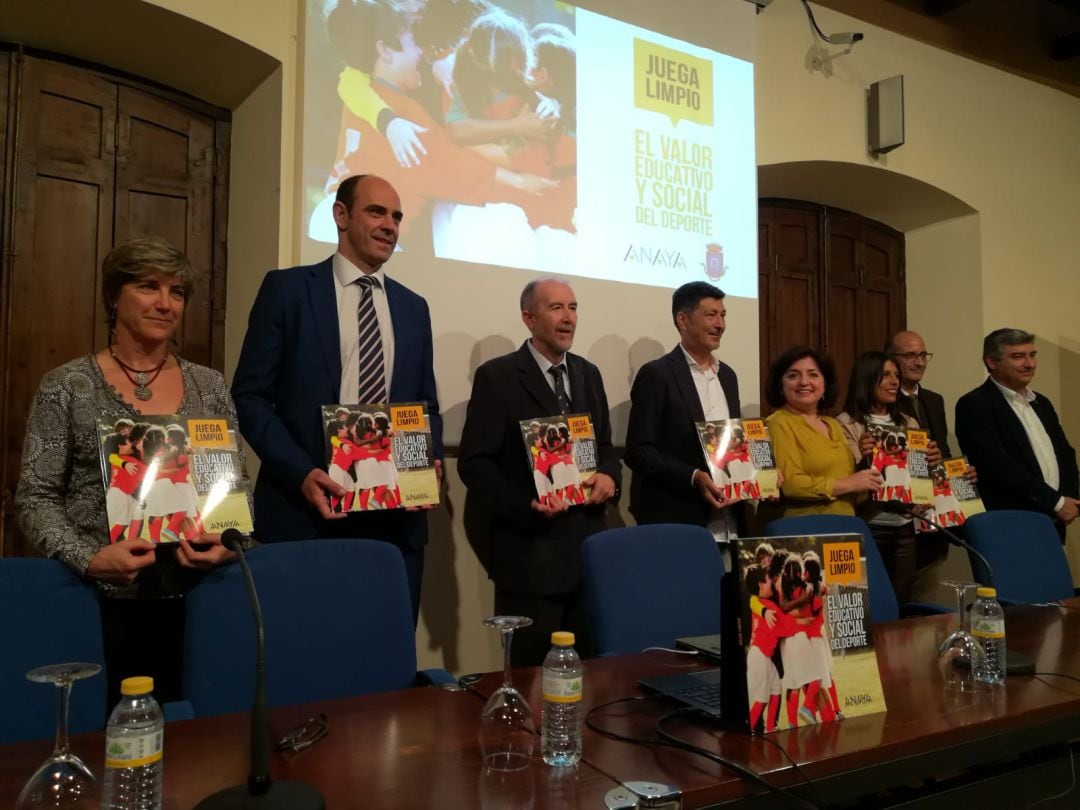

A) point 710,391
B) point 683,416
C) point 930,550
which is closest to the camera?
point 683,416

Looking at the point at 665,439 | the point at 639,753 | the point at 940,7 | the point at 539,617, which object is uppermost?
the point at 940,7

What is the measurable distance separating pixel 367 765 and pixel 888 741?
79 cm

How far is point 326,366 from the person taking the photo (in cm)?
249

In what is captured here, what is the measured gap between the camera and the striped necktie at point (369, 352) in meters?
2.53

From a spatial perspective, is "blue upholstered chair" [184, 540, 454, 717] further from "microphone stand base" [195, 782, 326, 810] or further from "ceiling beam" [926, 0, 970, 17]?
"ceiling beam" [926, 0, 970, 17]

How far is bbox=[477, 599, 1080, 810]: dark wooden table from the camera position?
1.19 metres

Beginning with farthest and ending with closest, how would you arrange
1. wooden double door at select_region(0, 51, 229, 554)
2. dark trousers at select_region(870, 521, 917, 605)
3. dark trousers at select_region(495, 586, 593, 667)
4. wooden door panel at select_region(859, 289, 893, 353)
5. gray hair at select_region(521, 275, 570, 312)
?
wooden door panel at select_region(859, 289, 893, 353) → dark trousers at select_region(870, 521, 917, 605) → wooden double door at select_region(0, 51, 229, 554) → gray hair at select_region(521, 275, 570, 312) → dark trousers at select_region(495, 586, 593, 667)

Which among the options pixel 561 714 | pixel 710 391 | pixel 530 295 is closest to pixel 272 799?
pixel 561 714

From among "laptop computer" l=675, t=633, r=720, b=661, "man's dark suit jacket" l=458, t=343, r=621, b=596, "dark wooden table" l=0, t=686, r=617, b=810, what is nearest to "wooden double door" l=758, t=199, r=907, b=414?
"man's dark suit jacket" l=458, t=343, r=621, b=596

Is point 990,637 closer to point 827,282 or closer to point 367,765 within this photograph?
point 367,765

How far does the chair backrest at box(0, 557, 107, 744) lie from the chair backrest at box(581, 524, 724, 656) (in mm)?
1101

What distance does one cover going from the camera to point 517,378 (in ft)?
9.70

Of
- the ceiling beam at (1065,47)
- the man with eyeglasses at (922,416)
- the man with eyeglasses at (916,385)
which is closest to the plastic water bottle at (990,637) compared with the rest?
the man with eyeglasses at (922,416)

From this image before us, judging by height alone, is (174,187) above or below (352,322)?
above
